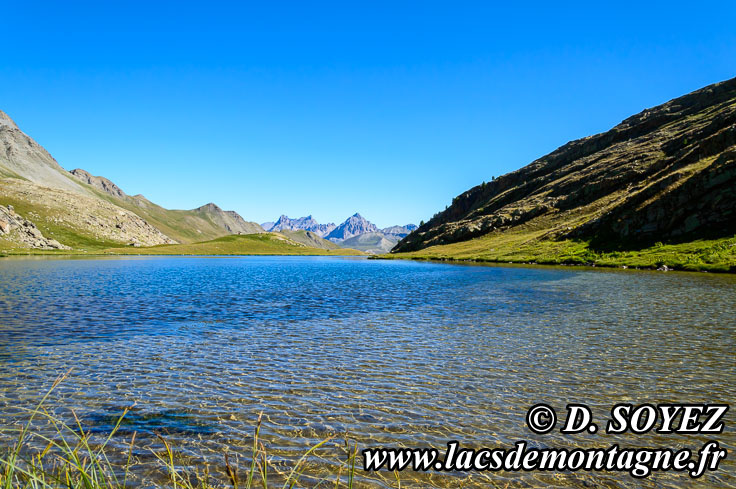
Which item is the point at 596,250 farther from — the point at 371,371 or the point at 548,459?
the point at 548,459

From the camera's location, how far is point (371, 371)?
701 inches

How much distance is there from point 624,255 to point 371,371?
92319mm

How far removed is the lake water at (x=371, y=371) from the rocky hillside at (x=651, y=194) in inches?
2760

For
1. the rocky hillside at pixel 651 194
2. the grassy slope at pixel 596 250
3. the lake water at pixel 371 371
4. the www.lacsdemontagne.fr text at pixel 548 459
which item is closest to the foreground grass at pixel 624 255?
the grassy slope at pixel 596 250

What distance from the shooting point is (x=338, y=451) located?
1125 centimetres

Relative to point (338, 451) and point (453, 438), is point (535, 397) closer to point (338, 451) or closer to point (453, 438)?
point (453, 438)

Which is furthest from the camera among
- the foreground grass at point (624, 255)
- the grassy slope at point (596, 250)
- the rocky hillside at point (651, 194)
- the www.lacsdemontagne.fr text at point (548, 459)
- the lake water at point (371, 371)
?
the rocky hillside at point (651, 194)

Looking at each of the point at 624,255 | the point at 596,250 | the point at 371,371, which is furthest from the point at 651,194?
the point at 371,371

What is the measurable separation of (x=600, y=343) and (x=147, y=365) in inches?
924

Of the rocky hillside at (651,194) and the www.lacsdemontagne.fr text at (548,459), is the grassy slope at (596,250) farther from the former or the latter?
the www.lacsdemontagne.fr text at (548,459)

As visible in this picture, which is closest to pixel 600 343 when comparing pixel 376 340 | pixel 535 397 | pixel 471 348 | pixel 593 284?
pixel 471 348

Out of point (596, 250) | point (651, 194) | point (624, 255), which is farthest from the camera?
point (651, 194)

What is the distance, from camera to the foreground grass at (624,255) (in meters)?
68.7

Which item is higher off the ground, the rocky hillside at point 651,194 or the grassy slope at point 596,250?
the rocky hillside at point 651,194
